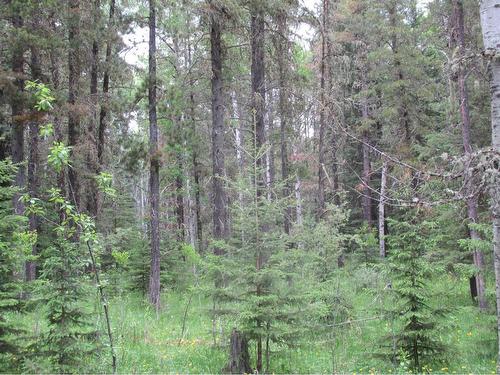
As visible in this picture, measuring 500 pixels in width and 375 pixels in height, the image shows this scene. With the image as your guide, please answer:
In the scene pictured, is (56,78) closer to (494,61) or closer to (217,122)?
(217,122)

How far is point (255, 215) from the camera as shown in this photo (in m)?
7.14

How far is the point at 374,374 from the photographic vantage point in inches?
267

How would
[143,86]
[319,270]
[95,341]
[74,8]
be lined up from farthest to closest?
[143,86] < [74,8] < [319,270] < [95,341]

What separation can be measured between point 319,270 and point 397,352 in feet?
12.6

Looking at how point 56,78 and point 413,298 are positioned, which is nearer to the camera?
point 413,298

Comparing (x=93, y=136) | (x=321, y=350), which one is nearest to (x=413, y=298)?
(x=321, y=350)

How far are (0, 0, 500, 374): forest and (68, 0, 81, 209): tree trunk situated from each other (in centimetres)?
8

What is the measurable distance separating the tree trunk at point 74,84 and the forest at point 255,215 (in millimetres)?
77

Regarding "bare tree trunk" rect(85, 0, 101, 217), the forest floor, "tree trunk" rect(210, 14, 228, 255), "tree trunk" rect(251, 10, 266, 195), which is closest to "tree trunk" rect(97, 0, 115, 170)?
"bare tree trunk" rect(85, 0, 101, 217)

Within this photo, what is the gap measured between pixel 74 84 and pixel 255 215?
11.1 metres

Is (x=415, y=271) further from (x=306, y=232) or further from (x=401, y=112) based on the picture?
(x=401, y=112)

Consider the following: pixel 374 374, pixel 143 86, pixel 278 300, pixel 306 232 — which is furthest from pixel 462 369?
pixel 143 86

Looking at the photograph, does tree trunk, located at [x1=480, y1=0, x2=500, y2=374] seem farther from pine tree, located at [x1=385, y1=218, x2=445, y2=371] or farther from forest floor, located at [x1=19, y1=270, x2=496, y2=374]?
pine tree, located at [x1=385, y1=218, x2=445, y2=371]

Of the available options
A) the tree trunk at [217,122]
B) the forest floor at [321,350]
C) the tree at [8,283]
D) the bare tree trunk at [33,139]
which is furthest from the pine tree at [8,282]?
the bare tree trunk at [33,139]
